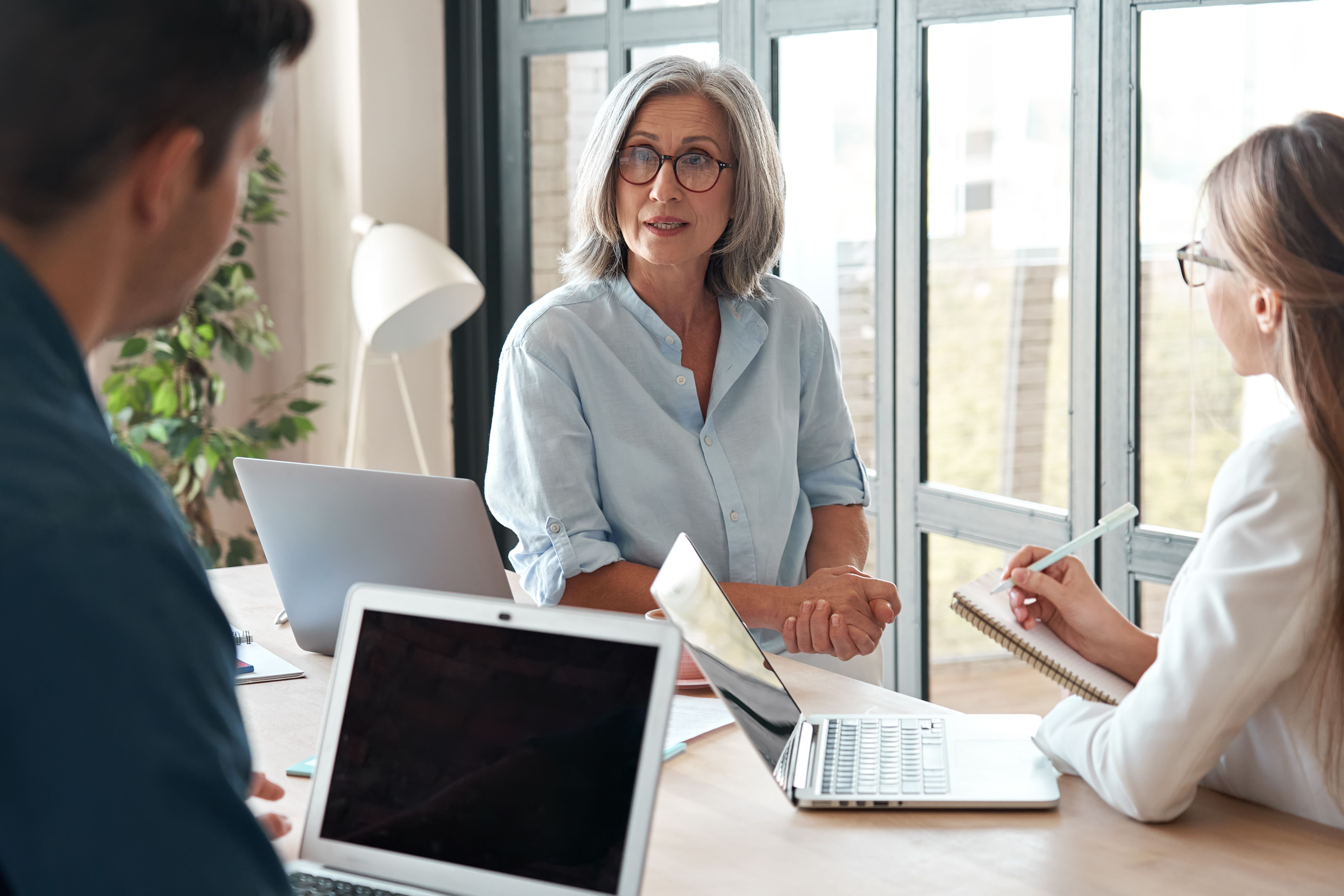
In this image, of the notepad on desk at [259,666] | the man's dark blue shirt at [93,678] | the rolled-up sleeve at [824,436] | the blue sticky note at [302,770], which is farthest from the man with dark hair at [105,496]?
the rolled-up sleeve at [824,436]

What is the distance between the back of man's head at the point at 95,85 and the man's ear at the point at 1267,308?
94cm

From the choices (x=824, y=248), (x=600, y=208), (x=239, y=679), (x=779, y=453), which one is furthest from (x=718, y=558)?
(x=824, y=248)

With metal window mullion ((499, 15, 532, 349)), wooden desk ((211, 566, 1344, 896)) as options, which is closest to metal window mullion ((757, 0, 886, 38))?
metal window mullion ((499, 15, 532, 349))

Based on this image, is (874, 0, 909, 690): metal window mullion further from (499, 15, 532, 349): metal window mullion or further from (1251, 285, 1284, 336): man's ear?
(1251, 285, 1284, 336): man's ear

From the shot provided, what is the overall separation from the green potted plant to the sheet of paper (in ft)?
7.67

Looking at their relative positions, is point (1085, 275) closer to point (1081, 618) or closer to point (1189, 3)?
point (1189, 3)

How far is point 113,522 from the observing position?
578 millimetres

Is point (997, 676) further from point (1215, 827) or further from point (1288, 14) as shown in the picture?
point (1215, 827)

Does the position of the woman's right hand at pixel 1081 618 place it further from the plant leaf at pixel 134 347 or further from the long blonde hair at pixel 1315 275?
the plant leaf at pixel 134 347

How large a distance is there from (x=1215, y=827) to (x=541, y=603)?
3.26 feet

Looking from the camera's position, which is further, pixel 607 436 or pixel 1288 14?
pixel 1288 14

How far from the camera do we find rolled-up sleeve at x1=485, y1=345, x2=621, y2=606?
5.93 ft

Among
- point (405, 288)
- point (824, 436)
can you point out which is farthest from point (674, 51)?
point (824, 436)

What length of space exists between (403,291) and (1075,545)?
91.5 inches
